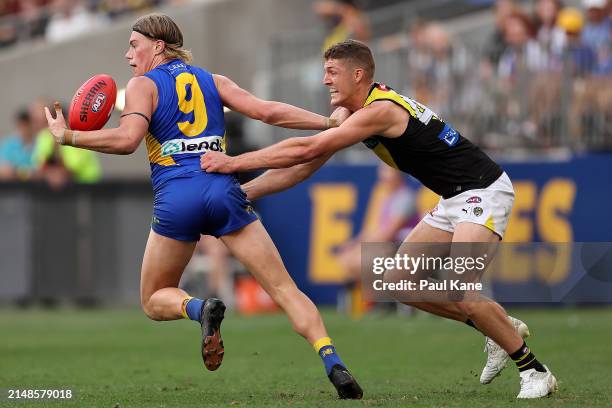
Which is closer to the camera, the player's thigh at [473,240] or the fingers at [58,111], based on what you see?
the fingers at [58,111]

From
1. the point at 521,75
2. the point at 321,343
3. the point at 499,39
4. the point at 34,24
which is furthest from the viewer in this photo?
the point at 34,24

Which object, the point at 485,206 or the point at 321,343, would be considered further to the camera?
the point at 485,206

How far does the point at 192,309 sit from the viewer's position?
7.69 meters

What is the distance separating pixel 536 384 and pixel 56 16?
18790 mm

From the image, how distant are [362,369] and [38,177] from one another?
9670mm

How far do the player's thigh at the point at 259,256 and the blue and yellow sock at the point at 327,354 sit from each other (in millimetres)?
420

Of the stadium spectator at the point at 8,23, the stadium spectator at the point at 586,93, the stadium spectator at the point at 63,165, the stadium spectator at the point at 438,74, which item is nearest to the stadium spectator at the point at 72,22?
the stadium spectator at the point at 8,23

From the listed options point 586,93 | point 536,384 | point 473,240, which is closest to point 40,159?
point 586,93

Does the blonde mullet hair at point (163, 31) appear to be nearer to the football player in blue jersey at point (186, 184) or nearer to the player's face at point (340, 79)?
the football player in blue jersey at point (186, 184)

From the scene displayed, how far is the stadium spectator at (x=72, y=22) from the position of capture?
24.2 meters

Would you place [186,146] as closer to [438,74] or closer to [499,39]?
[438,74]

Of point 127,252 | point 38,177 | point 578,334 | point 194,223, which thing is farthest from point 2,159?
point 194,223

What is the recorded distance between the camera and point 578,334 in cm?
1259

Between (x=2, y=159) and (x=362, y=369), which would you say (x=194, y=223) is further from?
(x=2, y=159)
